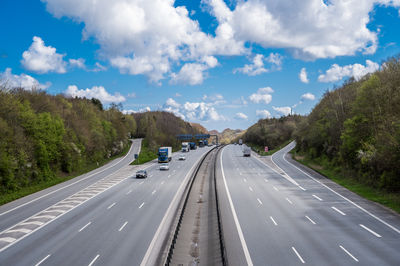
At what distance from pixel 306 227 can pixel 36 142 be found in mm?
39411

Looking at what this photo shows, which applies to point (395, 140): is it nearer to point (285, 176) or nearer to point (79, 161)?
point (285, 176)

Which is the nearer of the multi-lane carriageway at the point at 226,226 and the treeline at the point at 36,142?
the multi-lane carriageway at the point at 226,226

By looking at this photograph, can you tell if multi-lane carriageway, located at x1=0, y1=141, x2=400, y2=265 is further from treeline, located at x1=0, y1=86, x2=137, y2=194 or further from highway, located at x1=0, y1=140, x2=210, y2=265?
treeline, located at x1=0, y1=86, x2=137, y2=194

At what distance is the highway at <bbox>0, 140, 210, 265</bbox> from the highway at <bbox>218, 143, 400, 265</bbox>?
591cm

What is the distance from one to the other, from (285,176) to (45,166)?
36.6 m

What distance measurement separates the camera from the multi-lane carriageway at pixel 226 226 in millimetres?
15875

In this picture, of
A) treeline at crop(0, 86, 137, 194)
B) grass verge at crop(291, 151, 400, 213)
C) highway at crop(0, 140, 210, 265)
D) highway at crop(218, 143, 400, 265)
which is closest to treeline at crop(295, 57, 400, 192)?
grass verge at crop(291, 151, 400, 213)

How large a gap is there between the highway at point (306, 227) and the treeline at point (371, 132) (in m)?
4.45

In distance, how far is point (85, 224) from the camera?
857 inches

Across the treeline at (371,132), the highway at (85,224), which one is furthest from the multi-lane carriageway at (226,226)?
the treeline at (371,132)

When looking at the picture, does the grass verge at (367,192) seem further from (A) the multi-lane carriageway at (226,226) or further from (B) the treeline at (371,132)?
(A) the multi-lane carriageway at (226,226)

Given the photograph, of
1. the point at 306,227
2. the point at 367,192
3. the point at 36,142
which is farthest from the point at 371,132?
the point at 36,142

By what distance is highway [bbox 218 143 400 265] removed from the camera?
15672mm

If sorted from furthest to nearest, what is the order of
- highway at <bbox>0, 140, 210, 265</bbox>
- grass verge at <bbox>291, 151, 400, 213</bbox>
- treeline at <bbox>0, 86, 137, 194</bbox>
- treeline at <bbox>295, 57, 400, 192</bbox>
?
treeline at <bbox>0, 86, 137, 194</bbox> → treeline at <bbox>295, 57, 400, 192</bbox> → grass verge at <bbox>291, 151, 400, 213</bbox> → highway at <bbox>0, 140, 210, 265</bbox>
